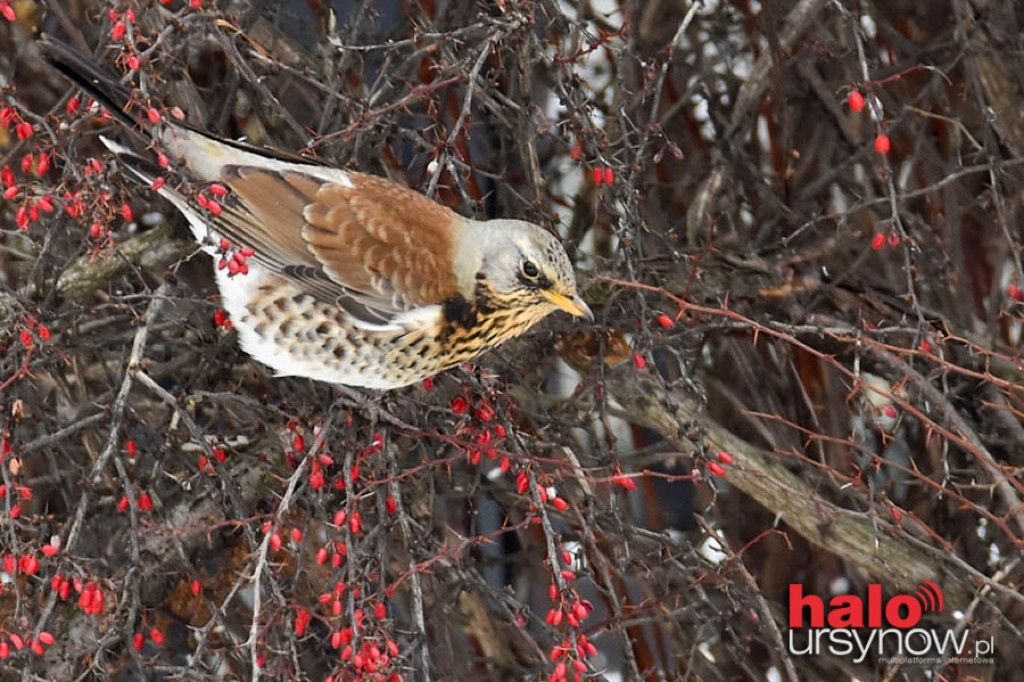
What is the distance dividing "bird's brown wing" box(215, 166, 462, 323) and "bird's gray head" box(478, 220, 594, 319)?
0.10m

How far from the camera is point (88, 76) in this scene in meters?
2.29

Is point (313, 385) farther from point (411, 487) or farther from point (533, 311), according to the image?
point (533, 311)

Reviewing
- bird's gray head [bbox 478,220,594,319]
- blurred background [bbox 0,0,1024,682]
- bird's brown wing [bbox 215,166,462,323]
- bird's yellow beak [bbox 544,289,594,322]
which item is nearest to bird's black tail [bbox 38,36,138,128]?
blurred background [bbox 0,0,1024,682]

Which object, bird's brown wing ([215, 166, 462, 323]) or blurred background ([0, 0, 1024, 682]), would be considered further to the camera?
bird's brown wing ([215, 166, 462, 323])

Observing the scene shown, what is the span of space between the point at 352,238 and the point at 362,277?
0.09 meters

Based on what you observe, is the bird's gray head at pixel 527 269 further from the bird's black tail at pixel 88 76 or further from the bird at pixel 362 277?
the bird's black tail at pixel 88 76

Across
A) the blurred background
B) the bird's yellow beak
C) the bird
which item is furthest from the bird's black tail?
the bird's yellow beak

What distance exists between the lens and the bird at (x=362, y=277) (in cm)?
260

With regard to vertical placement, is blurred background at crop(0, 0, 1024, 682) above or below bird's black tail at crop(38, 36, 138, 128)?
below

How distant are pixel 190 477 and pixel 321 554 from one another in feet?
2.40

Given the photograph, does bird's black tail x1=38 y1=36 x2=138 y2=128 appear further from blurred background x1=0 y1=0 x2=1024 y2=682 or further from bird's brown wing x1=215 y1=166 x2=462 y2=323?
bird's brown wing x1=215 y1=166 x2=462 y2=323

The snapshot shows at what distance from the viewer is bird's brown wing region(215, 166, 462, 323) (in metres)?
2.63

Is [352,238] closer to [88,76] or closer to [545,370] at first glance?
[88,76]

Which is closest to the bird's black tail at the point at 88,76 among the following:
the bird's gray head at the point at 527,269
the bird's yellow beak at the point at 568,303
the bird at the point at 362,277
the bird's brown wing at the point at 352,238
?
the bird at the point at 362,277
